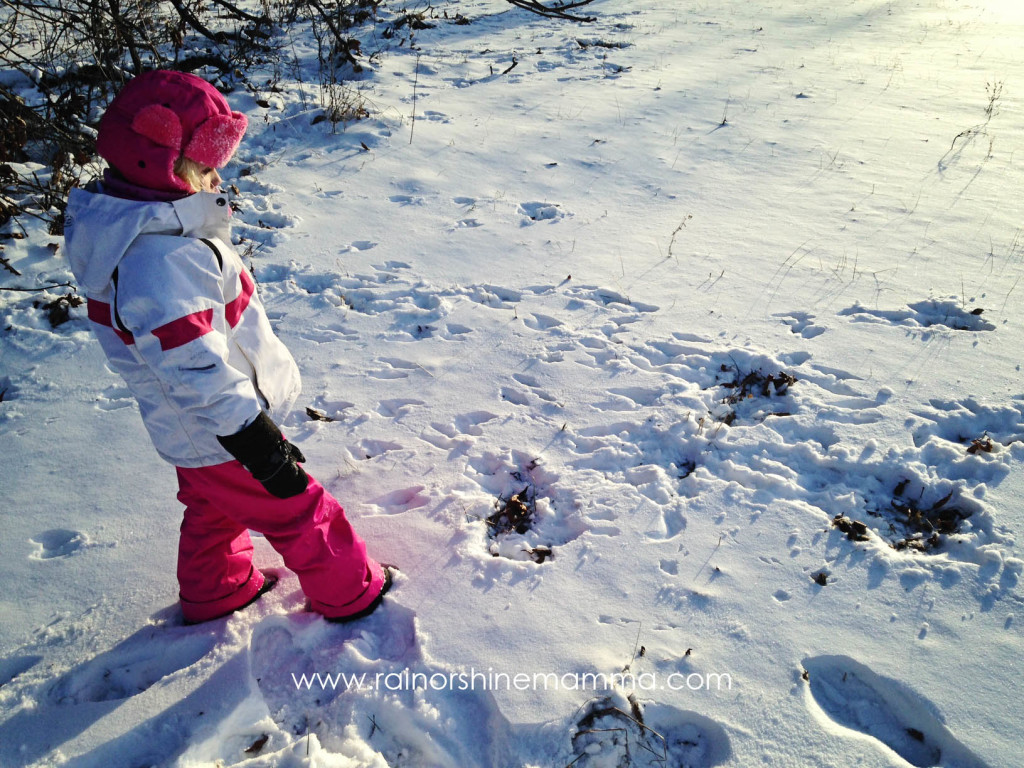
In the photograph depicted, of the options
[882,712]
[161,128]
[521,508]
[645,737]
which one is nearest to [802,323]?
[521,508]

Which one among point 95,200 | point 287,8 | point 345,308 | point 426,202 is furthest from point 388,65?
point 95,200

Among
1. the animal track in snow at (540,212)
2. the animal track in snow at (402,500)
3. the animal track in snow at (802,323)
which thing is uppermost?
the animal track in snow at (540,212)

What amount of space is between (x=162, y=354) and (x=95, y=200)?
1.63 feet

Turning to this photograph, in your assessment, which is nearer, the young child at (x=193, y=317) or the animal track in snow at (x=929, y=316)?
the young child at (x=193, y=317)

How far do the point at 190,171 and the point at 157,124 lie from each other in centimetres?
20

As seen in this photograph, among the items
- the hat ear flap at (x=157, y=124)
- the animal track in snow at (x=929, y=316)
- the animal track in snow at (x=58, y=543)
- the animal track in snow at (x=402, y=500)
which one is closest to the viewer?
the hat ear flap at (x=157, y=124)

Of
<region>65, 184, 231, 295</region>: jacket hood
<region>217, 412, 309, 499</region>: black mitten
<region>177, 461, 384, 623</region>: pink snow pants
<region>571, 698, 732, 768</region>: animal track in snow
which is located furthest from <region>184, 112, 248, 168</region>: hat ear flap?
<region>571, 698, 732, 768</region>: animal track in snow

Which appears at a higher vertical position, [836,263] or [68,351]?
[836,263]

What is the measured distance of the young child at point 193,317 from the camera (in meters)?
1.77

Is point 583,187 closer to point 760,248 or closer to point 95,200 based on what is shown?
point 760,248

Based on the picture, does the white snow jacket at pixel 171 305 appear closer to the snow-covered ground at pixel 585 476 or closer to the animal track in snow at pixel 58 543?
the snow-covered ground at pixel 585 476

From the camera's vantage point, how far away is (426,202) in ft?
19.3

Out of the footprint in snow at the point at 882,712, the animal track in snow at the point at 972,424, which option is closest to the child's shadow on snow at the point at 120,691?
the footprint in snow at the point at 882,712

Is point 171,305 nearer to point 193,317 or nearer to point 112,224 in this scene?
point 193,317
